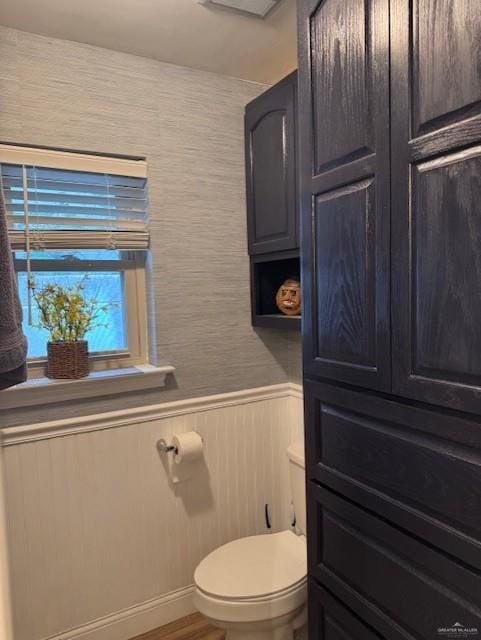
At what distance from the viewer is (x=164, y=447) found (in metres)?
1.86

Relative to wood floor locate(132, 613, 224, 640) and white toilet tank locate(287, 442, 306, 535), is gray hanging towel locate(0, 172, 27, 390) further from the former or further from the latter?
wood floor locate(132, 613, 224, 640)

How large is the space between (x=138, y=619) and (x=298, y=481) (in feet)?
2.87

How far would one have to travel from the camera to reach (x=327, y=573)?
1.27 m

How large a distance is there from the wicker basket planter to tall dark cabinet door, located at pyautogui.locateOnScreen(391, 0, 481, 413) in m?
1.20

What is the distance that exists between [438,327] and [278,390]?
4.38ft

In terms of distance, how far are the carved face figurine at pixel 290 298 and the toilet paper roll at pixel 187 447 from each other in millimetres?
666

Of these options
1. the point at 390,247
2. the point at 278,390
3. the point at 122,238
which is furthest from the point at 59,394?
the point at 390,247

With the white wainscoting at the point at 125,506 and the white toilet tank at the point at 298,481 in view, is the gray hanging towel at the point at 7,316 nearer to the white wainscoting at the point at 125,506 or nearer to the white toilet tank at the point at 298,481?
the white wainscoting at the point at 125,506

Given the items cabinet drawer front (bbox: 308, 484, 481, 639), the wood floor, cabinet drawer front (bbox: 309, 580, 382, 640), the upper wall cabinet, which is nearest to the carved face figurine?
the upper wall cabinet

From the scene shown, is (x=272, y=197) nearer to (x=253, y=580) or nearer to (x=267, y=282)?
(x=267, y=282)

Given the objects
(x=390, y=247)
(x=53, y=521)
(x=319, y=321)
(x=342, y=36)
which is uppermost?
(x=342, y=36)

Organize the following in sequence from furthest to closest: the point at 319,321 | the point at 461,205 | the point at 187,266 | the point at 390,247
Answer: the point at 187,266, the point at 319,321, the point at 390,247, the point at 461,205

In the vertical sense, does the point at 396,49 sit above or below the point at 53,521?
above

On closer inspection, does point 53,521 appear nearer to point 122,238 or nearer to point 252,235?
point 122,238
